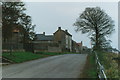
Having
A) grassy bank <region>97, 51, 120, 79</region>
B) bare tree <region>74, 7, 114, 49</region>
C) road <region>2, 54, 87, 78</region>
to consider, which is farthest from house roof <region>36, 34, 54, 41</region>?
grassy bank <region>97, 51, 120, 79</region>

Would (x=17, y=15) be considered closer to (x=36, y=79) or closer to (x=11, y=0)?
(x=11, y=0)

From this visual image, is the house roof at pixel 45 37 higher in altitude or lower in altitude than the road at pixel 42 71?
higher

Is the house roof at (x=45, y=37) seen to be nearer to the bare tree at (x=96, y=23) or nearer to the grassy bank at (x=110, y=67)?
the bare tree at (x=96, y=23)

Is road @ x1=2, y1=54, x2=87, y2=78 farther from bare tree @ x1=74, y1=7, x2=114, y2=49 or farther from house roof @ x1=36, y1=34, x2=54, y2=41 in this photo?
house roof @ x1=36, y1=34, x2=54, y2=41

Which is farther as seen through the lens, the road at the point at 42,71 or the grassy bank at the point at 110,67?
the road at the point at 42,71

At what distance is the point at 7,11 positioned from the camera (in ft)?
111

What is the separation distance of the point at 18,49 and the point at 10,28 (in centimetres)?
1468

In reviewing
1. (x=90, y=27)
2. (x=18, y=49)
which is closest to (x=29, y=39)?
(x=90, y=27)

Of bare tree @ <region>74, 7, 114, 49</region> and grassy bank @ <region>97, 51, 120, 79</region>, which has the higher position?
bare tree @ <region>74, 7, 114, 49</region>

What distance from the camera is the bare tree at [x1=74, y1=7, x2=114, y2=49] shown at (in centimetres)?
6494

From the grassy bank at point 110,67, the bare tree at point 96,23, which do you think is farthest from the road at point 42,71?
the bare tree at point 96,23

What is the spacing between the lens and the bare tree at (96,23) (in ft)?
213

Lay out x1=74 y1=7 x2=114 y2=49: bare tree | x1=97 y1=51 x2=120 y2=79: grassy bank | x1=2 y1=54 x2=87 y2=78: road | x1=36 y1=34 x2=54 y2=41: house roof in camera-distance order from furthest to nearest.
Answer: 1. x1=36 y1=34 x2=54 y2=41: house roof
2. x1=74 y1=7 x2=114 y2=49: bare tree
3. x1=2 y1=54 x2=87 y2=78: road
4. x1=97 y1=51 x2=120 y2=79: grassy bank

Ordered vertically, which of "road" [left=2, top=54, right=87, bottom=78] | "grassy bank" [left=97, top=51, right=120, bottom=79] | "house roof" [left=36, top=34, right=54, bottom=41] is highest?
"house roof" [left=36, top=34, right=54, bottom=41]
